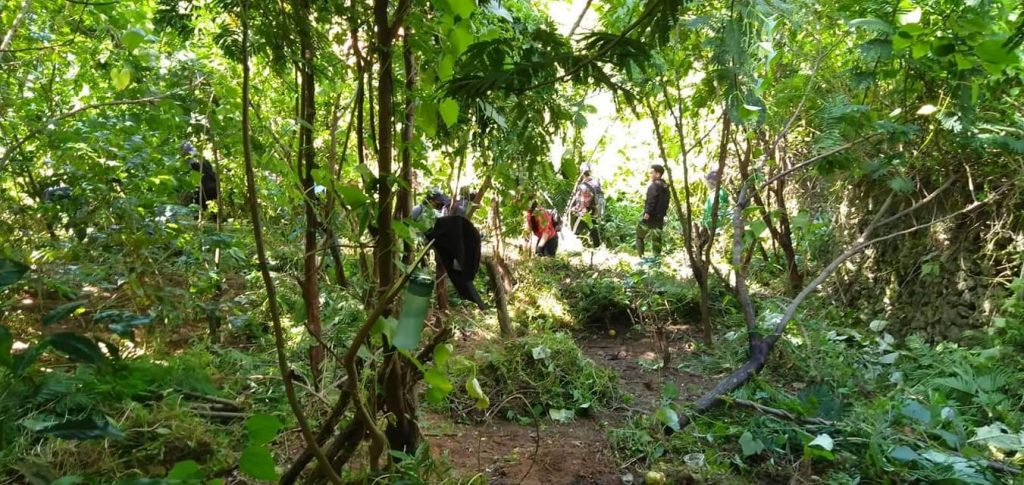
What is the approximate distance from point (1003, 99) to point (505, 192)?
4.00 m

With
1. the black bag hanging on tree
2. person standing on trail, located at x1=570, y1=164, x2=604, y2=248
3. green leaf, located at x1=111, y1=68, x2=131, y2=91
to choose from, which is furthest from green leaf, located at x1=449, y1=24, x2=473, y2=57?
person standing on trail, located at x1=570, y1=164, x2=604, y2=248

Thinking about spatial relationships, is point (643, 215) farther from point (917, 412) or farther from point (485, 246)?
point (917, 412)

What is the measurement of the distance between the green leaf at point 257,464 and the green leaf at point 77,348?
0.43 m

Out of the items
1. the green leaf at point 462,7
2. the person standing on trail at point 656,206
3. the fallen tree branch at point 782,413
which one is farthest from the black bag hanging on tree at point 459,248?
the person standing on trail at point 656,206

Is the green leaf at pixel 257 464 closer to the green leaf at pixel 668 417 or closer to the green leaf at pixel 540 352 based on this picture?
the green leaf at pixel 668 417

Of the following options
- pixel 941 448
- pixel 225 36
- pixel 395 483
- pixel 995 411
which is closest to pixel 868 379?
pixel 995 411

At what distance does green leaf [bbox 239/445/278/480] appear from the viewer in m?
1.25

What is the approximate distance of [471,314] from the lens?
5.93 m

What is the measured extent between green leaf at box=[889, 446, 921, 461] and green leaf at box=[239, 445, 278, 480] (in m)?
2.99

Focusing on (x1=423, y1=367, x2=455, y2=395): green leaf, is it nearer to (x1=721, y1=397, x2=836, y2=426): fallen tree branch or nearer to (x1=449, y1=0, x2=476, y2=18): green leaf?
(x1=449, y1=0, x2=476, y2=18): green leaf

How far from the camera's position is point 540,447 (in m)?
3.36

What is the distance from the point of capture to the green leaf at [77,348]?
0.92m

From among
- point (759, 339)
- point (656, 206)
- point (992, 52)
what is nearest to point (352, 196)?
point (992, 52)

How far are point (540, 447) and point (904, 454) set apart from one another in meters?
1.83
